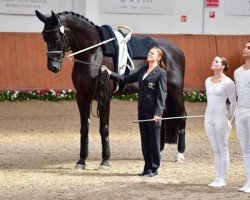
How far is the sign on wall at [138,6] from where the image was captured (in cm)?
2270

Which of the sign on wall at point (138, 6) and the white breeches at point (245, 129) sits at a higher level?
the sign on wall at point (138, 6)

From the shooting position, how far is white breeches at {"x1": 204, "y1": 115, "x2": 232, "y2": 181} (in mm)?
9969

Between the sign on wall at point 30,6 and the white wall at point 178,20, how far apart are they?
0.35ft

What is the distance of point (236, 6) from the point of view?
77.3 ft

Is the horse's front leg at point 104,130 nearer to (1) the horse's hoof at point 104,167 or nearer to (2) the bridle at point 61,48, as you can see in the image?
(1) the horse's hoof at point 104,167

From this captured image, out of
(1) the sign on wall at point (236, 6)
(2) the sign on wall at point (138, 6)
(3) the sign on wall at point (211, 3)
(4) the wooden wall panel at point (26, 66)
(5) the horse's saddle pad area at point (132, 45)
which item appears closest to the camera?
Result: (5) the horse's saddle pad area at point (132, 45)

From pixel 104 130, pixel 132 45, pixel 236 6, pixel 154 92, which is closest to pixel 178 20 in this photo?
pixel 236 6

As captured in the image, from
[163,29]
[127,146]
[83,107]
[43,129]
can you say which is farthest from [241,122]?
[163,29]

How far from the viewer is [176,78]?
1298cm

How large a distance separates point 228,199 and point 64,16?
388 cm

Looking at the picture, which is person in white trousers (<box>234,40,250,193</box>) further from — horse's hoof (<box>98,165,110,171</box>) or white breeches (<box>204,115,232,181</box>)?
horse's hoof (<box>98,165,110,171</box>)

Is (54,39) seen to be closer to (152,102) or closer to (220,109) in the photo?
(152,102)

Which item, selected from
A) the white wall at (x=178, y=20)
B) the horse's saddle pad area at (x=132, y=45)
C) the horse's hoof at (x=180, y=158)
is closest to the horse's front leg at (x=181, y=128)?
the horse's hoof at (x=180, y=158)

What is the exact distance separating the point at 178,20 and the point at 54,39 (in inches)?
474
